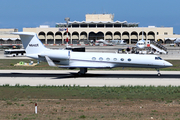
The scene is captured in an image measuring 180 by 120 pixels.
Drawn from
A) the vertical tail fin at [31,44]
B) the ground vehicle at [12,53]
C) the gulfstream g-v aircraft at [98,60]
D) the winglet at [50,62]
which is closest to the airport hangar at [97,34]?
the ground vehicle at [12,53]

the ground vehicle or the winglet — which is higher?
the ground vehicle

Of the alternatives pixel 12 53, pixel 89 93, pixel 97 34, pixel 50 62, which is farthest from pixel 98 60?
pixel 97 34

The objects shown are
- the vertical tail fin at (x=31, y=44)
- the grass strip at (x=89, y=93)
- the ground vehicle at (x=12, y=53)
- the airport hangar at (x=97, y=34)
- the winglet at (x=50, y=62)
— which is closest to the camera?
the grass strip at (x=89, y=93)

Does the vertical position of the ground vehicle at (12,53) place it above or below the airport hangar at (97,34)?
below

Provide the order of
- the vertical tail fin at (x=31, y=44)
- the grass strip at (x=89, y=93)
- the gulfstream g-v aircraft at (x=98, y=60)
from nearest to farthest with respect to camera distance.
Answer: the grass strip at (x=89, y=93) → the gulfstream g-v aircraft at (x=98, y=60) → the vertical tail fin at (x=31, y=44)

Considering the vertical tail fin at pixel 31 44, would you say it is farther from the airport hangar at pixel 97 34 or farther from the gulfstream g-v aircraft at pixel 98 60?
the airport hangar at pixel 97 34

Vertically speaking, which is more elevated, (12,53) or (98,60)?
(12,53)

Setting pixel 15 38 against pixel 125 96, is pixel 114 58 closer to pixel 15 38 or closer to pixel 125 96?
pixel 125 96

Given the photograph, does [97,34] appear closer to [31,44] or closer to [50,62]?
[31,44]

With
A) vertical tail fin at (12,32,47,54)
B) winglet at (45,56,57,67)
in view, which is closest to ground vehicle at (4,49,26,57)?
vertical tail fin at (12,32,47,54)

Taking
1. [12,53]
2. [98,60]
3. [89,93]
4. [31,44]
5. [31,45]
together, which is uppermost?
[31,44]

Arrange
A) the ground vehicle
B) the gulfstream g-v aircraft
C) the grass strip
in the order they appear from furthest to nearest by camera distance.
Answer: the ground vehicle
the gulfstream g-v aircraft
the grass strip

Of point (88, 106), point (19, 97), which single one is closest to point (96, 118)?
point (88, 106)

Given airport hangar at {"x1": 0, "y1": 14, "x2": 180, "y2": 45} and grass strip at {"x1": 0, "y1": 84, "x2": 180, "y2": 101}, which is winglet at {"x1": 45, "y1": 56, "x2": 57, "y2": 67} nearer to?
grass strip at {"x1": 0, "y1": 84, "x2": 180, "y2": 101}
